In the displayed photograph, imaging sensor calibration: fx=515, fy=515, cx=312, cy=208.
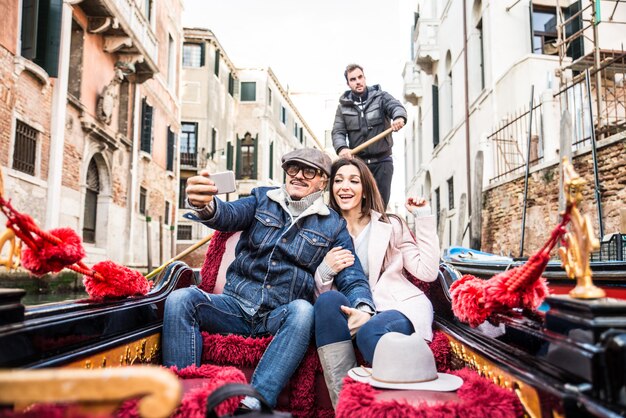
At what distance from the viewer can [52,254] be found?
125cm

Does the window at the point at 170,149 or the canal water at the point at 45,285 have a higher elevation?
the window at the point at 170,149

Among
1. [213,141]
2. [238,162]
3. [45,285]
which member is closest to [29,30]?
[45,285]

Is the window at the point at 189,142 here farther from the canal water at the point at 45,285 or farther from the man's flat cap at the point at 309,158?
the man's flat cap at the point at 309,158

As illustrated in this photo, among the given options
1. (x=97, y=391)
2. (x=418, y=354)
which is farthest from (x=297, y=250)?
(x=97, y=391)

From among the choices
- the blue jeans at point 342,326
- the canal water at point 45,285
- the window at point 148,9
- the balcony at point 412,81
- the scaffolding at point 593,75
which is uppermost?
the window at point 148,9

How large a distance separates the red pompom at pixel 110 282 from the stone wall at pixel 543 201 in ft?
14.8

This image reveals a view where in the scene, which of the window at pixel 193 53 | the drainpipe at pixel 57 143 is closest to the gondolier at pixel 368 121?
the drainpipe at pixel 57 143

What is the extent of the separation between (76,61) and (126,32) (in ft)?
4.19

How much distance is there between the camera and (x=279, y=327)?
1.64m

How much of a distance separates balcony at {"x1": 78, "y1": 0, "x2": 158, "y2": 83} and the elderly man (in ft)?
25.0

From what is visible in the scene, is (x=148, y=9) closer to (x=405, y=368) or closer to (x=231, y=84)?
(x=231, y=84)

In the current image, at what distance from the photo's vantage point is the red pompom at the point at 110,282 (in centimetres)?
148

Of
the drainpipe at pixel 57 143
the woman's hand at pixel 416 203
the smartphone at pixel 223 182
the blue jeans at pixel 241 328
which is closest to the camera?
the blue jeans at pixel 241 328

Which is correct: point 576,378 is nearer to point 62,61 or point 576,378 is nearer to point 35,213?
point 35,213
